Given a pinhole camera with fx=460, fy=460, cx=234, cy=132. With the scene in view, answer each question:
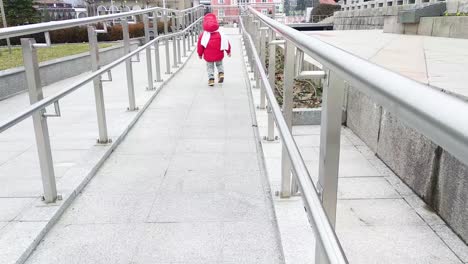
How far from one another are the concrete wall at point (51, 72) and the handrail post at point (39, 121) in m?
2.34

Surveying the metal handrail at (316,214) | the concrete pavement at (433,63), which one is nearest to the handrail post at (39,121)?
the metal handrail at (316,214)

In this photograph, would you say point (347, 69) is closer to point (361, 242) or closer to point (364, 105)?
point (361, 242)

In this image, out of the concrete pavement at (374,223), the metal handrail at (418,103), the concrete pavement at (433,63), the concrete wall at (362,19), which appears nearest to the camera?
the metal handrail at (418,103)

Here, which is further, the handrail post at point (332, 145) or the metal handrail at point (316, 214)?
the handrail post at point (332, 145)

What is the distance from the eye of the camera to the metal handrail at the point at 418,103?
1.91ft

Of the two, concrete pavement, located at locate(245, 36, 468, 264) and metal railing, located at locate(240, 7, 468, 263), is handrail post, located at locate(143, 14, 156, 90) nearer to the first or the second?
concrete pavement, located at locate(245, 36, 468, 264)

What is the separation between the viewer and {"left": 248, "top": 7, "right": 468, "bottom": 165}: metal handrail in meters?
0.58

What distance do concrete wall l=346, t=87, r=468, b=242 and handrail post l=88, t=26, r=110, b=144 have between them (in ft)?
7.33

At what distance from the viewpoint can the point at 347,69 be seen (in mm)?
1042

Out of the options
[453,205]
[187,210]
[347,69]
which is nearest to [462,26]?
[453,205]

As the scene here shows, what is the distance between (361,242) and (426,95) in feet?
6.32

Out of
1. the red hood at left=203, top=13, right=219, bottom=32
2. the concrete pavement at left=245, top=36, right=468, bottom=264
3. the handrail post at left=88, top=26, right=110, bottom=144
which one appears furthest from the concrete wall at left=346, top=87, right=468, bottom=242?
the red hood at left=203, top=13, right=219, bottom=32

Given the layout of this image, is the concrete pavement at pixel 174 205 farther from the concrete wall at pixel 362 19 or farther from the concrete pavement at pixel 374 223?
the concrete wall at pixel 362 19

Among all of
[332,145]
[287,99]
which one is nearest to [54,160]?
[287,99]
